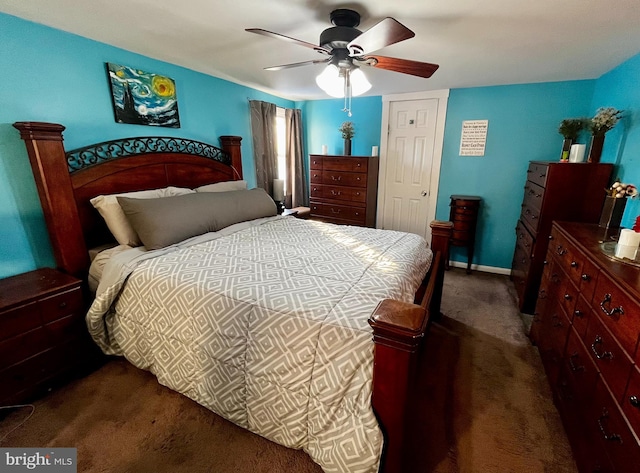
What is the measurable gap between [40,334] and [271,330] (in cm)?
145

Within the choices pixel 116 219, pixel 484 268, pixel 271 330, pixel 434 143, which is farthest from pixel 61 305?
pixel 484 268

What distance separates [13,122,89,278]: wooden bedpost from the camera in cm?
169

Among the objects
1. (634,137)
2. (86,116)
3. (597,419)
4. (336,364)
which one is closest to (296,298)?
(336,364)

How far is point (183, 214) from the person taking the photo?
6.95ft

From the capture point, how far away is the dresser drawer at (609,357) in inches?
38.9

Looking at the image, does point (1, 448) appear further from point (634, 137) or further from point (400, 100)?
point (400, 100)

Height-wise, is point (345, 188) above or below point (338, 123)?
below

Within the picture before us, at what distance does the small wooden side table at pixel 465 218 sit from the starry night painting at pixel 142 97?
316 centimetres

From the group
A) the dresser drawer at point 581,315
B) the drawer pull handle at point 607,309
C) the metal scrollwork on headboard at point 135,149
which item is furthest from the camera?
the metal scrollwork on headboard at point 135,149

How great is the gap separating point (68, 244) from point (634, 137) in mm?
3957

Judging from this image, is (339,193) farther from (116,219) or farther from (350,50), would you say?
(116,219)

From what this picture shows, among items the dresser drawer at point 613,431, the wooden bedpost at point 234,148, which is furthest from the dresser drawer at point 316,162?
the dresser drawer at point 613,431

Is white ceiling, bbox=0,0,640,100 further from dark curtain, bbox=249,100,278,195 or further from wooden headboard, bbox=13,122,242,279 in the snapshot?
dark curtain, bbox=249,100,278,195

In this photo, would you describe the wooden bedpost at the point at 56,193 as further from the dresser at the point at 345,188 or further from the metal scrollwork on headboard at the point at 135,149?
the dresser at the point at 345,188
